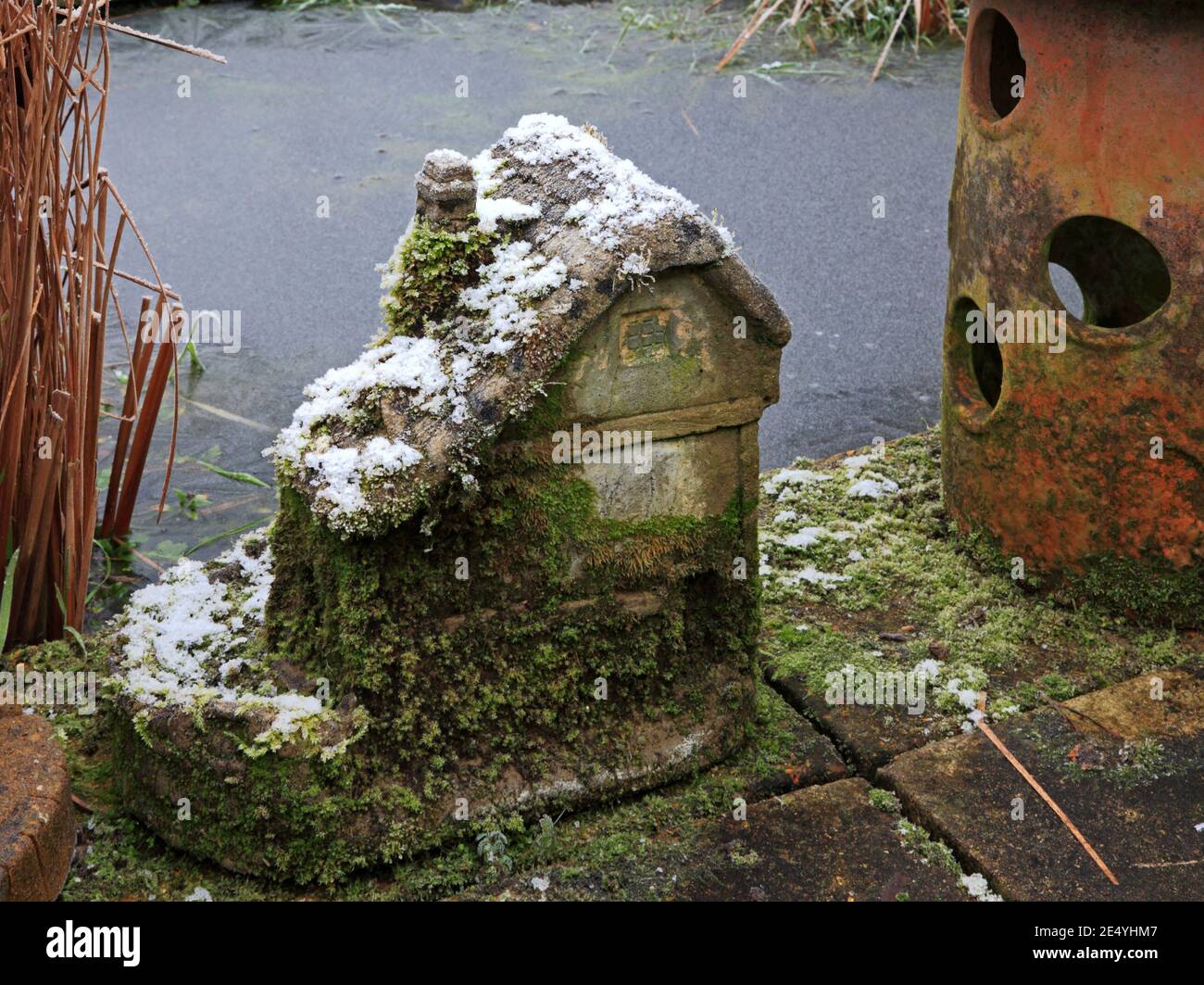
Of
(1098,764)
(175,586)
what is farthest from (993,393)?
(175,586)

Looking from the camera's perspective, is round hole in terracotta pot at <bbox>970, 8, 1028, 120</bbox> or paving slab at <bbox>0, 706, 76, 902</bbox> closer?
paving slab at <bbox>0, 706, 76, 902</bbox>

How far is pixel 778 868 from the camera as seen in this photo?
2.58m

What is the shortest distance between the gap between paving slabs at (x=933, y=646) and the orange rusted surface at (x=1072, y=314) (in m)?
0.12

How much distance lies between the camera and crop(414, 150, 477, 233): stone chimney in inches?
100.0

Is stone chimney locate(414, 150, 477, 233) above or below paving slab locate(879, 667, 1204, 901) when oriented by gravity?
above

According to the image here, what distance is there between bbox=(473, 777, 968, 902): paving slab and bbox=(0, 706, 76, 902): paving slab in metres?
0.76

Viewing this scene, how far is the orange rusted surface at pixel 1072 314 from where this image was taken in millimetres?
2943

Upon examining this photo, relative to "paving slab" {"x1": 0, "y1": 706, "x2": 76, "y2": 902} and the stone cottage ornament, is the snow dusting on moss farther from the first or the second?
"paving slab" {"x1": 0, "y1": 706, "x2": 76, "y2": 902}

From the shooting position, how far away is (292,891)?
257 cm

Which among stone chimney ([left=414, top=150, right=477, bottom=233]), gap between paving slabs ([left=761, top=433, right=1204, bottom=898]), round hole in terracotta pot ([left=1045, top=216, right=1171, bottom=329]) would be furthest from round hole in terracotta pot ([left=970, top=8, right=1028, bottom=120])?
stone chimney ([left=414, top=150, right=477, bottom=233])

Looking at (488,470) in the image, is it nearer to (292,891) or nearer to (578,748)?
(578,748)

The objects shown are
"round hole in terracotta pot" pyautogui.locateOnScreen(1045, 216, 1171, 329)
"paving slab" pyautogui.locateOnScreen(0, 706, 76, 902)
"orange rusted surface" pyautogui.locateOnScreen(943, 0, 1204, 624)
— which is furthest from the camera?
"round hole in terracotta pot" pyautogui.locateOnScreen(1045, 216, 1171, 329)

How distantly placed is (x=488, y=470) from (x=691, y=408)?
39 centimetres

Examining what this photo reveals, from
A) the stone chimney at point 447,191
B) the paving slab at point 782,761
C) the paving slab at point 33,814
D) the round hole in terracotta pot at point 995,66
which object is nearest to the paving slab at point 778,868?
the paving slab at point 782,761
